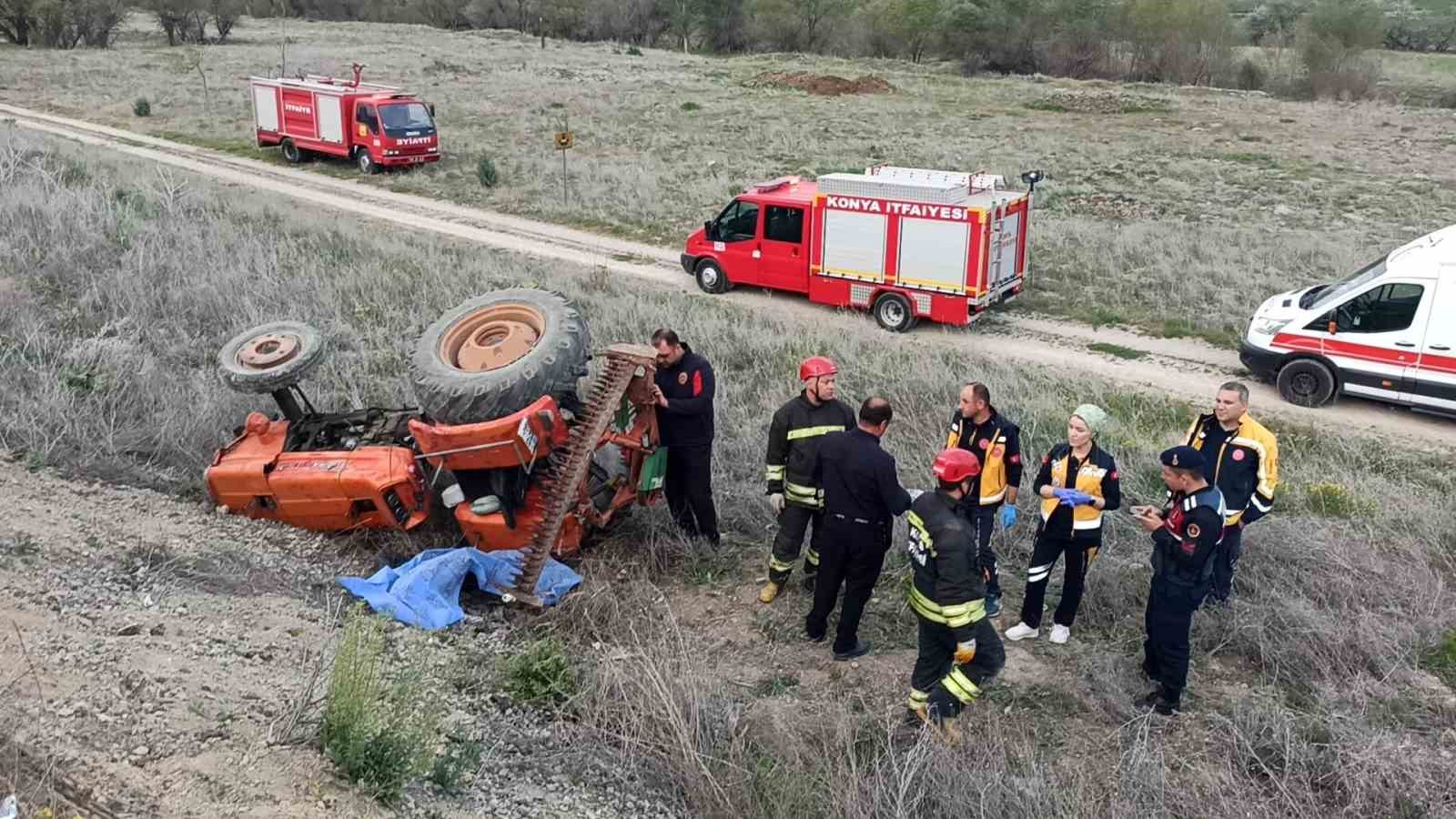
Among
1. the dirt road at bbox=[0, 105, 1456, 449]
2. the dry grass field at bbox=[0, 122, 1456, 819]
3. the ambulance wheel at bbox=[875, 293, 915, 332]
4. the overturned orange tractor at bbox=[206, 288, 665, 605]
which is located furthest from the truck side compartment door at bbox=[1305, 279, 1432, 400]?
the overturned orange tractor at bbox=[206, 288, 665, 605]

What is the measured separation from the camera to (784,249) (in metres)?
15.9

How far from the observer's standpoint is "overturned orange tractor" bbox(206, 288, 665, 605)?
21.1 feet

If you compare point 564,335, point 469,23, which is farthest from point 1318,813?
point 469,23

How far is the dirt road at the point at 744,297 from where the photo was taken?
11570 mm

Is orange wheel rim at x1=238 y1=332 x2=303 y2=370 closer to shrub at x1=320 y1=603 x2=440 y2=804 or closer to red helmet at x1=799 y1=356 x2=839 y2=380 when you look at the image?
shrub at x1=320 y1=603 x2=440 y2=804

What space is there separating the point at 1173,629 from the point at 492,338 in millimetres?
4603

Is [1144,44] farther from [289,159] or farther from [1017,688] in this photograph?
[1017,688]

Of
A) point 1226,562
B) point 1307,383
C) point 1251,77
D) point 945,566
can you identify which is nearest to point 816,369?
→ point 945,566

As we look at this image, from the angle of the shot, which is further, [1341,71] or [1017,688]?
[1341,71]

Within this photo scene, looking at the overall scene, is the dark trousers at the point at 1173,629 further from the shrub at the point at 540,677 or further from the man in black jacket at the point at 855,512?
the shrub at the point at 540,677

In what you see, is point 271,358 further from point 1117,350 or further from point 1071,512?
point 1117,350

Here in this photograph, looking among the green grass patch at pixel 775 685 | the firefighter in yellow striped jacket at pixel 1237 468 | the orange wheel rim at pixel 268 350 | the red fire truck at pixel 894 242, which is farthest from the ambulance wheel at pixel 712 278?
the green grass patch at pixel 775 685

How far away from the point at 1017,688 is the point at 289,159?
85.6 ft

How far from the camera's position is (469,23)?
257ft
